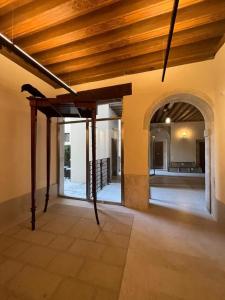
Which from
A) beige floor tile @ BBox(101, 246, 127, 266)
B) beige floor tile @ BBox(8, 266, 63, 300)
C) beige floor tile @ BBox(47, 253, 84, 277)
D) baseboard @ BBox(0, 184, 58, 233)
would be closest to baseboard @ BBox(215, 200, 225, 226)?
beige floor tile @ BBox(101, 246, 127, 266)

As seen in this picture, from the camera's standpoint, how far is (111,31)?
251 centimetres

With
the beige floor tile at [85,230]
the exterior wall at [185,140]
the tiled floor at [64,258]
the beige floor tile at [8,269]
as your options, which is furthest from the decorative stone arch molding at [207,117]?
the exterior wall at [185,140]

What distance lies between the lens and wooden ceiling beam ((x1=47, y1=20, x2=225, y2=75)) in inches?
98.7

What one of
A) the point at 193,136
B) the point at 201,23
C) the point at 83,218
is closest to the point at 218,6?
the point at 201,23

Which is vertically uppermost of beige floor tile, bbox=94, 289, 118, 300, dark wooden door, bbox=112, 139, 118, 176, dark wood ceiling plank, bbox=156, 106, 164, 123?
dark wood ceiling plank, bbox=156, 106, 164, 123

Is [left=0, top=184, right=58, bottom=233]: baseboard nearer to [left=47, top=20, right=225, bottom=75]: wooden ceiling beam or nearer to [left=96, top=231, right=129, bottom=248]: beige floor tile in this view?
[left=96, top=231, right=129, bottom=248]: beige floor tile

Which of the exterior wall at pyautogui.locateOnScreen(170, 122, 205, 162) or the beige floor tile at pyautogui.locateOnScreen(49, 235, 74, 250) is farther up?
the exterior wall at pyautogui.locateOnScreen(170, 122, 205, 162)

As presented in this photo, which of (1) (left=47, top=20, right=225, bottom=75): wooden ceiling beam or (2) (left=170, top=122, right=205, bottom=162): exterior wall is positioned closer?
(1) (left=47, top=20, right=225, bottom=75): wooden ceiling beam

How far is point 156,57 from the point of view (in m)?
3.23

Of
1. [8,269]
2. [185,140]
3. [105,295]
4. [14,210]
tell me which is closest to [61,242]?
[8,269]

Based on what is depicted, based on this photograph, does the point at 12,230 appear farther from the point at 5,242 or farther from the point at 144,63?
the point at 144,63

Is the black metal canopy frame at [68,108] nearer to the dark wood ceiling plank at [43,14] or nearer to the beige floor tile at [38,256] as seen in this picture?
the beige floor tile at [38,256]

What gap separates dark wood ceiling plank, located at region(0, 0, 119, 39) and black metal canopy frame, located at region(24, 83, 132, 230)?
100cm

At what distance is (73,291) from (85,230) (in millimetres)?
1188
